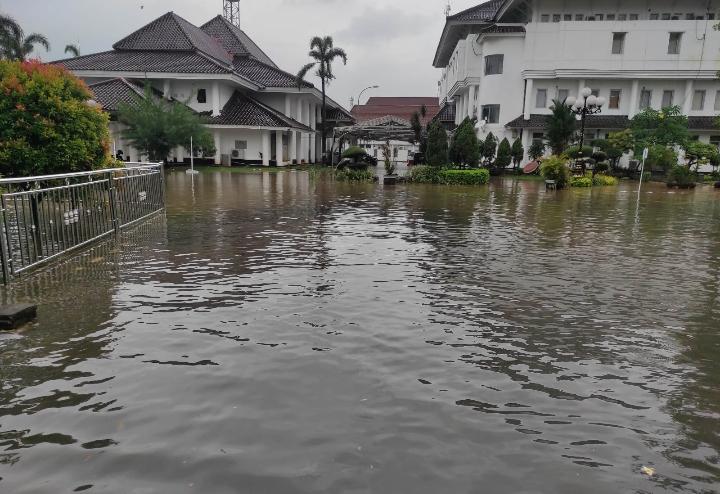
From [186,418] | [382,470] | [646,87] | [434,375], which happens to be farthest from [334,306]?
[646,87]

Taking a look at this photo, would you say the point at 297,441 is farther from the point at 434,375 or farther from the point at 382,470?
the point at 434,375

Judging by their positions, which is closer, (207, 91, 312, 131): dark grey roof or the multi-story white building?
the multi-story white building

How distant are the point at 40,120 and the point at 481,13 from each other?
4195 centimetres

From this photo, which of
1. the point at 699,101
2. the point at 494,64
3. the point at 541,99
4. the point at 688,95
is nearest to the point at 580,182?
the point at 541,99

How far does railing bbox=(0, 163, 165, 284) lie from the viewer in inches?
304

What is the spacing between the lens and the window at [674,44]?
123 feet

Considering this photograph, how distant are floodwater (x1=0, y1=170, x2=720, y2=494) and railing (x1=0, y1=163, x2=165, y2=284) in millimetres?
535

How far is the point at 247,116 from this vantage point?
39406mm

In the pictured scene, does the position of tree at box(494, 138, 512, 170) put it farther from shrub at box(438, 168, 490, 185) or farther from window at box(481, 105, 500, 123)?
shrub at box(438, 168, 490, 185)

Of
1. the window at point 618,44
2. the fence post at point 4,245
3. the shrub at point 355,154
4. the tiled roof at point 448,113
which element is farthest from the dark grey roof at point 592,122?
the fence post at point 4,245

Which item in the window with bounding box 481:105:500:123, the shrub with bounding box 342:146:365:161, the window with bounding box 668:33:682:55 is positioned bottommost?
the shrub with bounding box 342:146:365:161

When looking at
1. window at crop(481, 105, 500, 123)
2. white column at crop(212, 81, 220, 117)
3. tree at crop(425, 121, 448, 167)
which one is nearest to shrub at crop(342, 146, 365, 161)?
tree at crop(425, 121, 448, 167)

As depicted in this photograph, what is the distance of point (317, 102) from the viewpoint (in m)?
53.2

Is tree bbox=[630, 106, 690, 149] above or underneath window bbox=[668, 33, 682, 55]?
underneath
